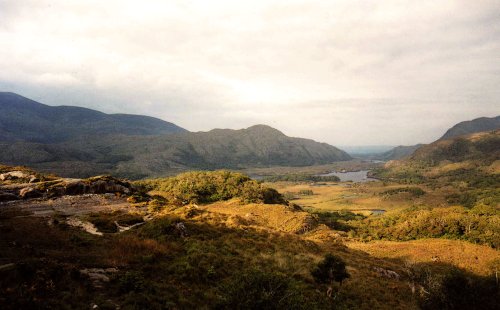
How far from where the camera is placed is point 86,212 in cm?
4488

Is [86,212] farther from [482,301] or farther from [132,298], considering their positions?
[482,301]

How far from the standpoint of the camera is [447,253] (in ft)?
216

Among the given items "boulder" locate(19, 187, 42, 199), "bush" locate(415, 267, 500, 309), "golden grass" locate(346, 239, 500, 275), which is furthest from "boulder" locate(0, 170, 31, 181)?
"bush" locate(415, 267, 500, 309)

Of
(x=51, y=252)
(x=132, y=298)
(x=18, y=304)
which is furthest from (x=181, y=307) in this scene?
(x=51, y=252)

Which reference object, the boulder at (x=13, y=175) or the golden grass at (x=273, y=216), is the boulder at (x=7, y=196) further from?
the golden grass at (x=273, y=216)

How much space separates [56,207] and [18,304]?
37916 mm

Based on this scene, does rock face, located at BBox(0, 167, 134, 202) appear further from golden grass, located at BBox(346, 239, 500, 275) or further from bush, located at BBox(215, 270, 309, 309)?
golden grass, located at BBox(346, 239, 500, 275)

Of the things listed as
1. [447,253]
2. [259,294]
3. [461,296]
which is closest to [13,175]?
[259,294]

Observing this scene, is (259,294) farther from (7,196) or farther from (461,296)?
(7,196)

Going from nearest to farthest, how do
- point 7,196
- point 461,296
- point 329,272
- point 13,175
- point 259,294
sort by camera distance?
point 259,294
point 461,296
point 329,272
point 7,196
point 13,175

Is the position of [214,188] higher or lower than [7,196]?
lower

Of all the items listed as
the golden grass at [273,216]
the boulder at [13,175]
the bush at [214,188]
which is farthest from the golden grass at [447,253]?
the boulder at [13,175]

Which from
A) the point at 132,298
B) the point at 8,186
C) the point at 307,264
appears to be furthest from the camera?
the point at 8,186

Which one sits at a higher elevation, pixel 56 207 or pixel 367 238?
pixel 56 207
